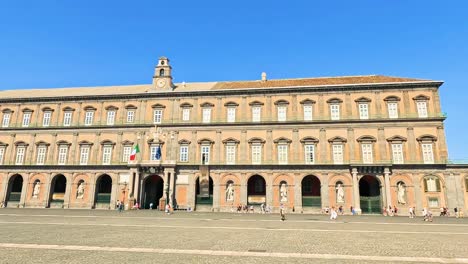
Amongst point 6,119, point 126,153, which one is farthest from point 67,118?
point 126,153

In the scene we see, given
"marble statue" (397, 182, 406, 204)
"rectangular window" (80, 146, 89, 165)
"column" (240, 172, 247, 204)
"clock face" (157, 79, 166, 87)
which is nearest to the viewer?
"marble statue" (397, 182, 406, 204)

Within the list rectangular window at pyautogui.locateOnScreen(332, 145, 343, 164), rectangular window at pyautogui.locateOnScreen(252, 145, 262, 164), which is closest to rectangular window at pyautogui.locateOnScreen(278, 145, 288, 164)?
rectangular window at pyautogui.locateOnScreen(252, 145, 262, 164)

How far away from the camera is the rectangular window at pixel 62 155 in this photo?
132ft

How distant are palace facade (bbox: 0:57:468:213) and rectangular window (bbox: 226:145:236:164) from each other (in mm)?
131

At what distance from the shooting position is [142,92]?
136 feet

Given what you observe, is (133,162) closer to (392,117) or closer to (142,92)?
(142,92)

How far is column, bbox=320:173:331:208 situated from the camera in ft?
113

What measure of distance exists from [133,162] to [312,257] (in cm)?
3247

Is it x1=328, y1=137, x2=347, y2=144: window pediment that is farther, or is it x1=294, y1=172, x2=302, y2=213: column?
x1=328, y1=137, x2=347, y2=144: window pediment

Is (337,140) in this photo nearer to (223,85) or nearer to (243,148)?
(243,148)

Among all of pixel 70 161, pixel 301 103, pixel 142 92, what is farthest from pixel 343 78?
pixel 70 161

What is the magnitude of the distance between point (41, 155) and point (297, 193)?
3519cm

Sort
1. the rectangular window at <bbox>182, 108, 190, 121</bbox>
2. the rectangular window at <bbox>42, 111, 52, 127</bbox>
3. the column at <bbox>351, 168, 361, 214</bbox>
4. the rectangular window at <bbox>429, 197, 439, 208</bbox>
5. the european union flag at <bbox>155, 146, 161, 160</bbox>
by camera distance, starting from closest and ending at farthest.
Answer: the rectangular window at <bbox>429, 197, 439, 208</bbox> < the column at <bbox>351, 168, 361, 214</bbox> < the european union flag at <bbox>155, 146, 161, 160</bbox> < the rectangular window at <bbox>182, 108, 190, 121</bbox> < the rectangular window at <bbox>42, 111, 52, 127</bbox>

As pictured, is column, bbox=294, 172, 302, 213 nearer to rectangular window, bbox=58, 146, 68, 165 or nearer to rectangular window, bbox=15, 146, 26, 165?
rectangular window, bbox=58, 146, 68, 165
